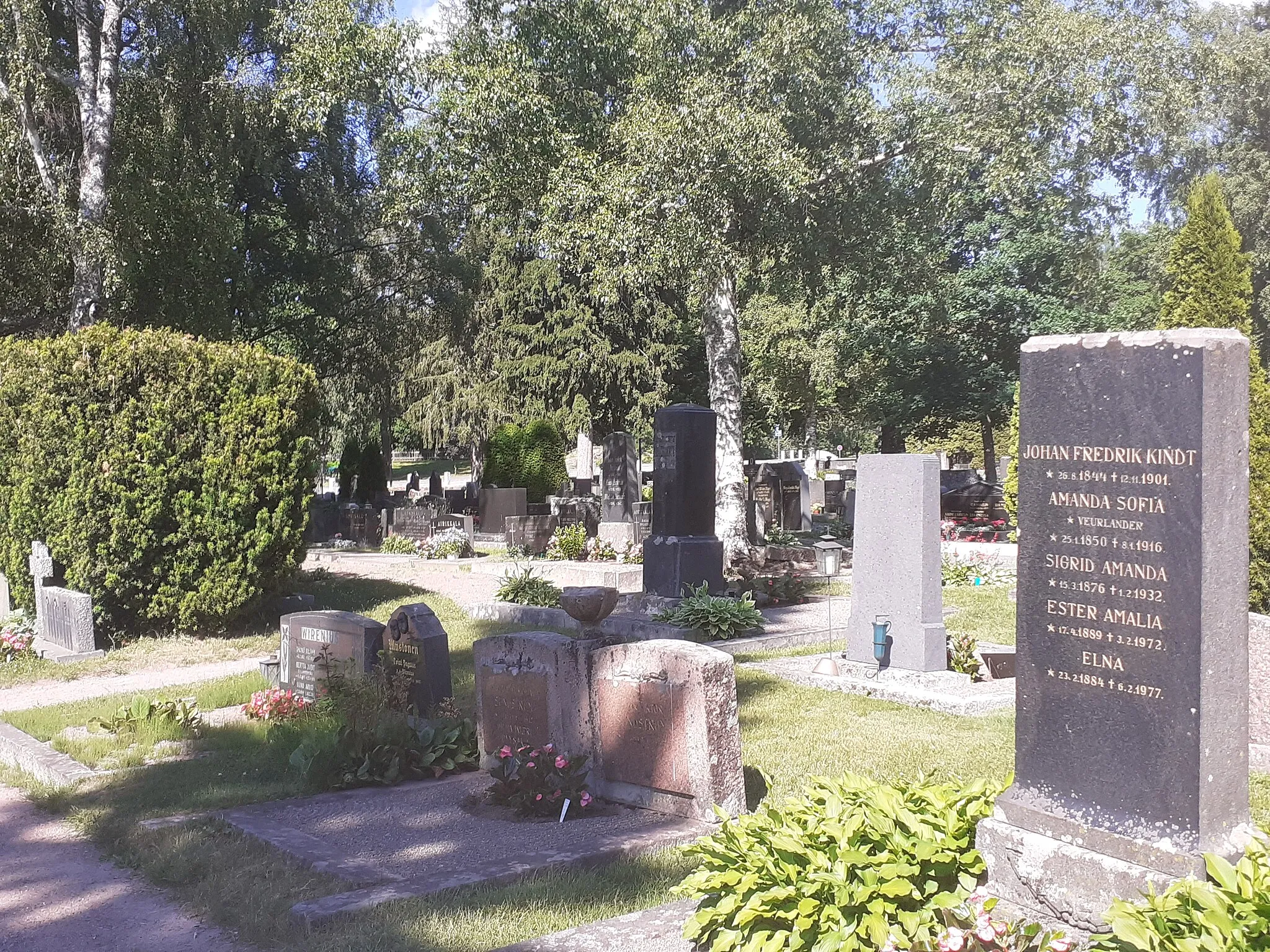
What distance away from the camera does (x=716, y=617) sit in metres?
12.2

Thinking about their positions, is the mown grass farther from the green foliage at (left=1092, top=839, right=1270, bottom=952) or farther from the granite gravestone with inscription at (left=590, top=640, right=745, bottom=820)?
the green foliage at (left=1092, top=839, right=1270, bottom=952)

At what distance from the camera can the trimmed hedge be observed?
12227 mm

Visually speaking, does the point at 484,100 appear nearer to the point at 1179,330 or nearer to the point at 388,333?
the point at 388,333

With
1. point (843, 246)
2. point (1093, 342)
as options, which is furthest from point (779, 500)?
point (1093, 342)

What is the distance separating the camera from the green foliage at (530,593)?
14.1 metres

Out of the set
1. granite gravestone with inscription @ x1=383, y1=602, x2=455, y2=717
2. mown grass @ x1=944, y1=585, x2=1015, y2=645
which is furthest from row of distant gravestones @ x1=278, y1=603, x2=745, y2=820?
mown grass @ x1=944, y1=585, x2=1015, y2=645

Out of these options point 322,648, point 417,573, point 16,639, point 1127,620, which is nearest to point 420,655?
point 322,648

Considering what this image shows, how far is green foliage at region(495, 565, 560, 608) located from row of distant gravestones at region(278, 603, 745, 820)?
6886mm

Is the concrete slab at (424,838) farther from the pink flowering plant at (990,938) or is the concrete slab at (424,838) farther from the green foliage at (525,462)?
the green foliage at (525,462)

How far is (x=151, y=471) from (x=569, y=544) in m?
8.94

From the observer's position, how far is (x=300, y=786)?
22.5 ft

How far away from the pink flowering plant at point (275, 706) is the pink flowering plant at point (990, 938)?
5.92m

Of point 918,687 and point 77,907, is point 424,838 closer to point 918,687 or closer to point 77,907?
point 77,907

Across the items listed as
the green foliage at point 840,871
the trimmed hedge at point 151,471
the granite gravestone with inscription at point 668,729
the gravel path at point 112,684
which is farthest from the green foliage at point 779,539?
the green foliage at point 840,871
